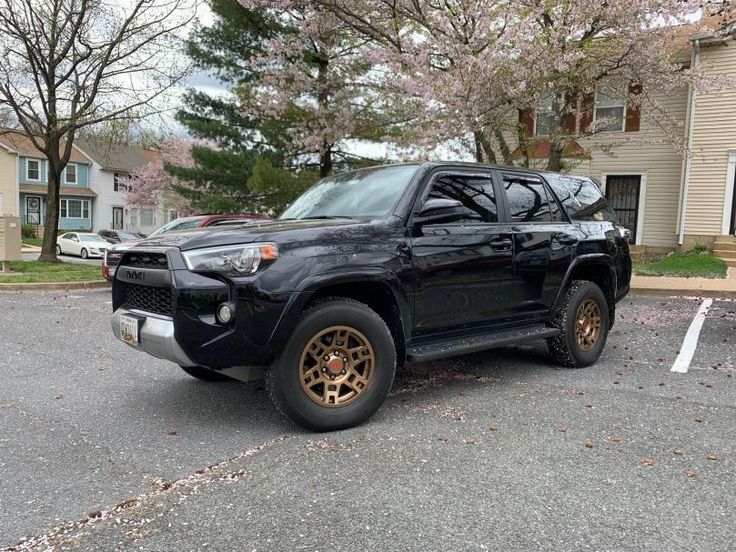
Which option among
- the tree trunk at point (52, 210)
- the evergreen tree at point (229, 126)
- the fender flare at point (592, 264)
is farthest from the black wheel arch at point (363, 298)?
the tree trunk at point (52, 210)

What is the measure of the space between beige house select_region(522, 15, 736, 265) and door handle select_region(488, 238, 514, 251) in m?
9.80

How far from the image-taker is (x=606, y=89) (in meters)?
13.7

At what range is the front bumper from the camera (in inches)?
142

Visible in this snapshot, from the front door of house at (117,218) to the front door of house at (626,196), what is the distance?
37.3 m

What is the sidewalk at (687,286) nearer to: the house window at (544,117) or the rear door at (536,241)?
the house window at (544,117)

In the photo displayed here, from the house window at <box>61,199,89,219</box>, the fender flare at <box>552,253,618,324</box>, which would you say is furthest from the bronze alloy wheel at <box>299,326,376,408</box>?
the house window at <box>61,199,89,219</box>

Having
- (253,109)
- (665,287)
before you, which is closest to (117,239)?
(253,109)

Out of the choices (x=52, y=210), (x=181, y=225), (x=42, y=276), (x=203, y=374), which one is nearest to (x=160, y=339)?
(x=203, y=374)

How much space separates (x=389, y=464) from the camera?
3.36 m

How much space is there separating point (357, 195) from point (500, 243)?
4.15 ft

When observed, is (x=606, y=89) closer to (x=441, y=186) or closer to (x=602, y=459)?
(x=441, y=186)

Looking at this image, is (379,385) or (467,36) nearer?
(379,385)

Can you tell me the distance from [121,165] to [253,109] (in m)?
30.2

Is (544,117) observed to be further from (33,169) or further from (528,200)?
(33,169)
